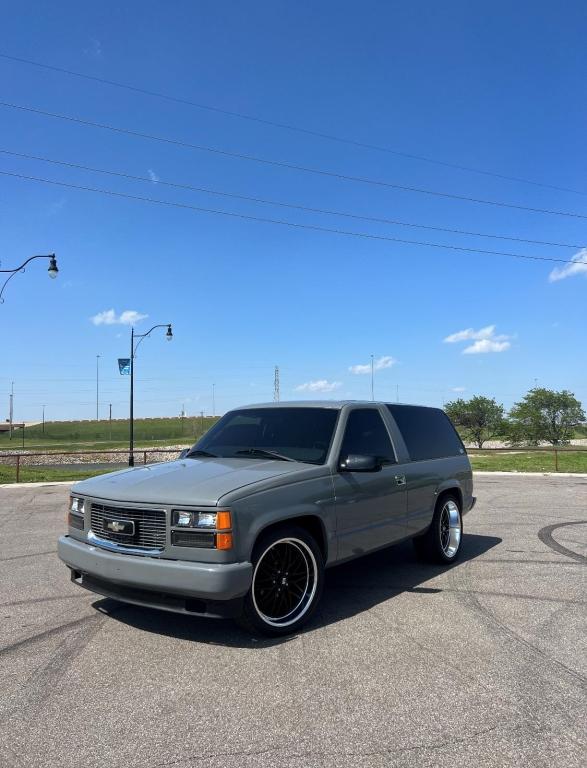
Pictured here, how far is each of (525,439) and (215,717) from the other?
232ft

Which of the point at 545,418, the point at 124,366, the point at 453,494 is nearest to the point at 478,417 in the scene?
the point at 545,418

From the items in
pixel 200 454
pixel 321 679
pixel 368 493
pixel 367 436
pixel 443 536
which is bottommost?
pixel 321 679

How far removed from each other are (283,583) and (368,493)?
1.20m

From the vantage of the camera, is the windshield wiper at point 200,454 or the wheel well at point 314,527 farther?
the windshield wiper at point 200,454

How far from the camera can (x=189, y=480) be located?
4.40 m

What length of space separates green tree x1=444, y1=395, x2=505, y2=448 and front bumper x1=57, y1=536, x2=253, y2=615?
71657 mm

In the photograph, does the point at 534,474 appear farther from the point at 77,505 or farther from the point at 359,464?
the point at 77,505

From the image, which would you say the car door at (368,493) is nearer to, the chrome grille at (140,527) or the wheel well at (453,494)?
the wheel well at (453,494)

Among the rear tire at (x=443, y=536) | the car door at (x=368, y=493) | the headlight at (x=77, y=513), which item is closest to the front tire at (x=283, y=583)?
the car door at (x=368, y=493)

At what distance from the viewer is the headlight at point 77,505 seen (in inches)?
186

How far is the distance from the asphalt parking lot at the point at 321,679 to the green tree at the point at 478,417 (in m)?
70.3

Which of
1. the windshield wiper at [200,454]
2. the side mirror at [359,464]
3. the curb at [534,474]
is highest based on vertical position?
the windshield wiper at [200,454]

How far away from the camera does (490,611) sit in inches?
191

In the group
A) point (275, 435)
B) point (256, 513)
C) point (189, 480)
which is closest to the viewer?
point (256, 513)
